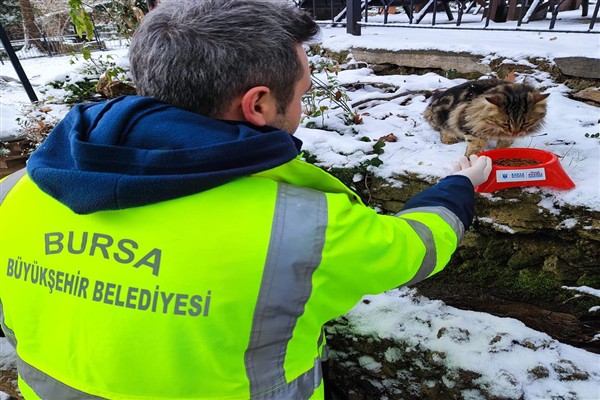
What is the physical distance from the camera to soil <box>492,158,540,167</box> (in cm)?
243

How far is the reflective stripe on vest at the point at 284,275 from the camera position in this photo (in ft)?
3.17

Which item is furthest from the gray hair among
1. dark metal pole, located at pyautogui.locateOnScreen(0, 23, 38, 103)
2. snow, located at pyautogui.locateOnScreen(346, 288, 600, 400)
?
dark metal pole, located at pyautogui.locateOnScreen(0, 23, 38, 103)

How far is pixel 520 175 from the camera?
221cm

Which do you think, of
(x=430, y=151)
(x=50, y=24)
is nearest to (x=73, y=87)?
(x=430, y=151)

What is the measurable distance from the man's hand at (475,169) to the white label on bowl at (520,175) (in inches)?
6.8

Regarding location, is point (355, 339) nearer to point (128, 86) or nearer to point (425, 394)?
point (425, 394)

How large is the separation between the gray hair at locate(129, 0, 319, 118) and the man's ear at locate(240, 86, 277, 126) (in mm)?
21

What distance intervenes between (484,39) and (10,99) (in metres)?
6.64

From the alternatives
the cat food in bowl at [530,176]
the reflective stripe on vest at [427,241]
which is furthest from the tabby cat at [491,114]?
the reflective stripe on vest at [427,241]

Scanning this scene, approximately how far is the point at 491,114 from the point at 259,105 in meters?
1.92

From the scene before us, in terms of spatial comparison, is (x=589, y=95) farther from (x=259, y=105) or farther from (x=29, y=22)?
(x=29, y=22)

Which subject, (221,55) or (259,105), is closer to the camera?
→ (221,55)

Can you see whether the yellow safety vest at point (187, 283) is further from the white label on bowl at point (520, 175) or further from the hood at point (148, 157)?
the white label on bowl at point (520, 175)

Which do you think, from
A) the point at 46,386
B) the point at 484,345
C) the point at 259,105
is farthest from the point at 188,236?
the point at 484,345
